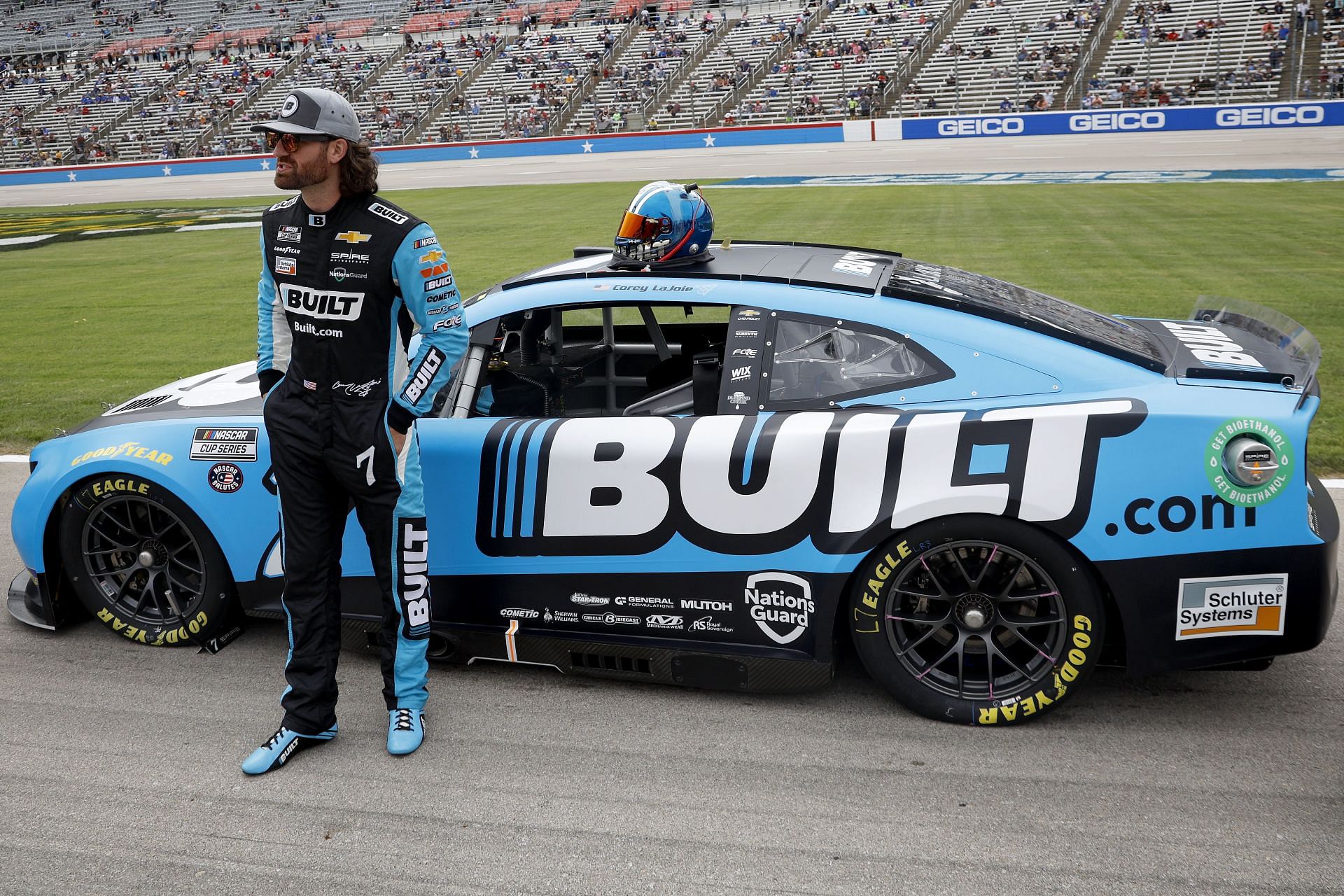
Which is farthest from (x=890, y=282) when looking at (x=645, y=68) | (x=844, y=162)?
(x=645, y=68)

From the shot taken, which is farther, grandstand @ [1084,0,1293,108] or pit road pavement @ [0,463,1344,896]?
grandstand @ [1084,0,1293,108]

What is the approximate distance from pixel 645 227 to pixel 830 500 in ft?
4.37

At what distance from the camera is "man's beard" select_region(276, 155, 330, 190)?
318 cm

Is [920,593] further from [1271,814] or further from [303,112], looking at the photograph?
[303,112]

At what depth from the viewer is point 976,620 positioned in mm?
3359

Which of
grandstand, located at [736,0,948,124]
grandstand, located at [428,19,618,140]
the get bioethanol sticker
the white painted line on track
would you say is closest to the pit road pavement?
the get bioethanol sticker

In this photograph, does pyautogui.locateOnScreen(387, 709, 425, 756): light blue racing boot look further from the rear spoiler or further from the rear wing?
the rear wing

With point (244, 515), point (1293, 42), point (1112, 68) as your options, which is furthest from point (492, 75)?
point (244, 515)

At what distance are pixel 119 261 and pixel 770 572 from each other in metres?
16.5

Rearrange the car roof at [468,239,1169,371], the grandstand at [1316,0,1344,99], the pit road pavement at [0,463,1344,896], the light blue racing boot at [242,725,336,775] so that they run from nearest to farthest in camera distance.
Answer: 1. the pit road pavement at [0,463,1344,896]
2. the light blue racing boot at [242,725,336,775]
3. the car roof at [468,239,1169,371]
4. the grandstand at [1316,0,1344,99]

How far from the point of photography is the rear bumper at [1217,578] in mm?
3164

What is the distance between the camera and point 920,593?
338cm

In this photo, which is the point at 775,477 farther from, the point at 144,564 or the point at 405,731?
the point at 144,564

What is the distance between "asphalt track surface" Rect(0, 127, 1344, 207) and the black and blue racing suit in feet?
78.9
